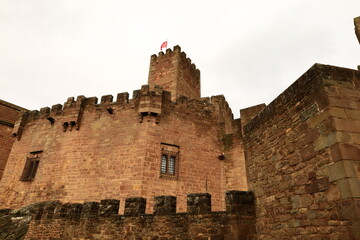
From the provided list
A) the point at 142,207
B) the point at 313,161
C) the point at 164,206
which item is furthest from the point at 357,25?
the point at 142,207

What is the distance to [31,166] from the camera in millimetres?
13125

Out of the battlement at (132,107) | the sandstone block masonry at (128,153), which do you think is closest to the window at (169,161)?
the sandstone block masonry at (128,153)

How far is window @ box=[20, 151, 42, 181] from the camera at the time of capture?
12.9 m

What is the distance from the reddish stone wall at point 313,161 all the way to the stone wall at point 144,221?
460mm

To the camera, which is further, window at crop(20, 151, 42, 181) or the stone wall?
→ window at crop(20, 151, 42, 181)

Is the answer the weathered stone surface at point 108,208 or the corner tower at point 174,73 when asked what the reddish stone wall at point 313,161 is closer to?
the weathered stone surface at point 108,208

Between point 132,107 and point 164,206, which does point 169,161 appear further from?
point 164,206

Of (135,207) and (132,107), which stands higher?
(132,107)

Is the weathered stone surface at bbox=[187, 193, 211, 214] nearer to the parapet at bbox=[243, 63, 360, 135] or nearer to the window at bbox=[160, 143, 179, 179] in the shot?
the parapet at bbox=[243, 63, 360, 135]

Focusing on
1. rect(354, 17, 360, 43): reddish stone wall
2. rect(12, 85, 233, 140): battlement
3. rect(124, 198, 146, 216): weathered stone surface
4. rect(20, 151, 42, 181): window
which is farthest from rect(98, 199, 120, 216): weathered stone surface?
rect(354, 17, 360, 43): reddish stone wall

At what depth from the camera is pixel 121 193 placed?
10312mm

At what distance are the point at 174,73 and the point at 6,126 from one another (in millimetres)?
10452

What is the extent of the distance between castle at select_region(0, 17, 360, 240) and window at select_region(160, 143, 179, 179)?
0.05 metres

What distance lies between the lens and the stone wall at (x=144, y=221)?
19.0 feet
